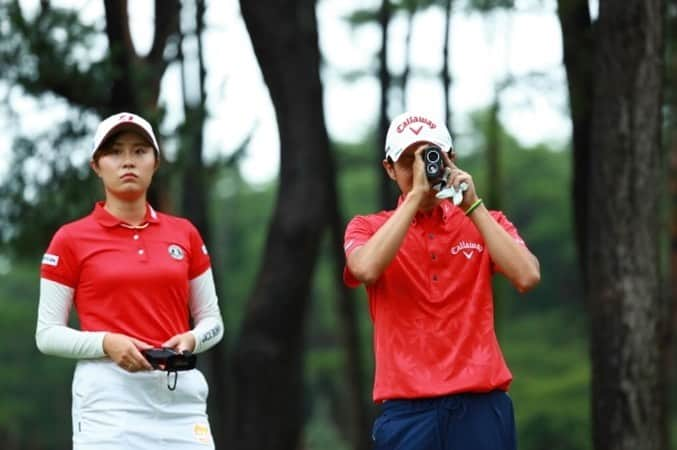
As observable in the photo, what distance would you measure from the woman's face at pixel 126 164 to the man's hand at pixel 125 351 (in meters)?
0.58

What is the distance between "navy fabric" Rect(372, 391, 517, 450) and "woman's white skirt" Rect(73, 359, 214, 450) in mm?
781

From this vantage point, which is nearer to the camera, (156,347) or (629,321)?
(156,347)

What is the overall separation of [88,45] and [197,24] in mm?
4173

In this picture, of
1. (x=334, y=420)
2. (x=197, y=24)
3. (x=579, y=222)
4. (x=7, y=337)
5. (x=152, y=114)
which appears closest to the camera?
(x=579, y=222)

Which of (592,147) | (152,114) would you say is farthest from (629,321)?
(152,114)

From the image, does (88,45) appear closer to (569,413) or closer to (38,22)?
(38,22)

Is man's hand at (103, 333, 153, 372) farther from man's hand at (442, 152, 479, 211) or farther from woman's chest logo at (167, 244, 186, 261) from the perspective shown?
man's hand at (442, 152, 479, 211)

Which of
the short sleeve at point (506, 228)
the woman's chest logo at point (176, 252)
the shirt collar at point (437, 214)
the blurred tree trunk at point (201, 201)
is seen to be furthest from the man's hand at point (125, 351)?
the blurred tree trunk at point (201, 201)

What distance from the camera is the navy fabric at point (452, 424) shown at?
525 centimetres

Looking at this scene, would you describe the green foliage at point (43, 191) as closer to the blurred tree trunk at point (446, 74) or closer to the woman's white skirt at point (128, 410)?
the blurred tree trunk at point (446, 74)

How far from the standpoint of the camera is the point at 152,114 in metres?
12.2

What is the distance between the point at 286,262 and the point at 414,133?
773cm

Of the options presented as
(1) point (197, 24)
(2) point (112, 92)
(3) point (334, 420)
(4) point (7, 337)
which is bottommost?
(3) point (334, 420)

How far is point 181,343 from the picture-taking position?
215 inches
